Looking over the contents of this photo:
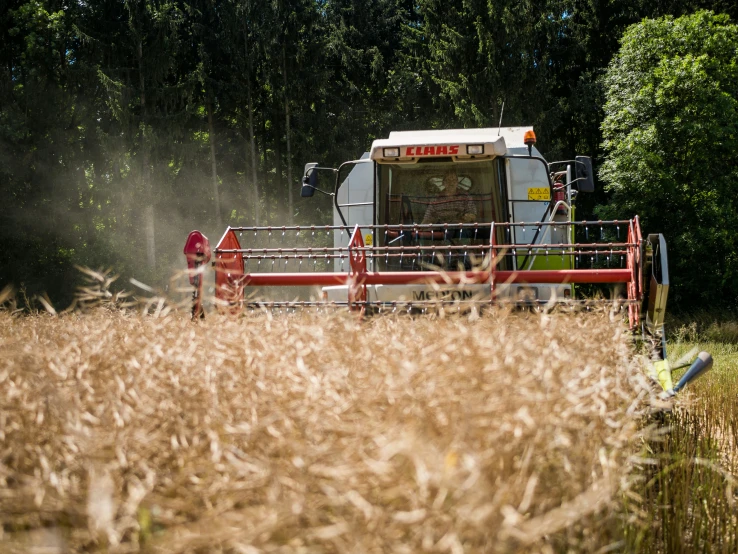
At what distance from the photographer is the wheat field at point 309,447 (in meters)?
1.70

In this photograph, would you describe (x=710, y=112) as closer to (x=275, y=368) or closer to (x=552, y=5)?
(x=552, y=5)

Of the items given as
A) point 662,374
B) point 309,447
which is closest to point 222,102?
point 662,374

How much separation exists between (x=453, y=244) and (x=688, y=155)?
1337 centimetres

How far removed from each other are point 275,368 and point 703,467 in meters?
2.93

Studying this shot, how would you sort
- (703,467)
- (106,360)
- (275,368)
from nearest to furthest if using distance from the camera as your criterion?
1. (275,368)
2. (106,360)
3. (703,467)

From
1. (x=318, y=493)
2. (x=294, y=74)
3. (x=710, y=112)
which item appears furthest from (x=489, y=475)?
(x=294, y=74)

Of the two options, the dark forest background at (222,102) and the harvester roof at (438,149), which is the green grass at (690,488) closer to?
the harvester roof at (438,149)

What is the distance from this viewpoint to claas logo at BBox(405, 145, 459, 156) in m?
6.75

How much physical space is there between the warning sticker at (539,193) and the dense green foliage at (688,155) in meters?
10.9

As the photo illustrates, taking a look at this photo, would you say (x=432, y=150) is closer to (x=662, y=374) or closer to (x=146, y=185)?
(x=662, y=374)

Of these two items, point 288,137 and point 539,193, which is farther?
point 288,137

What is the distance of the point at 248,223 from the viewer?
85.6 ft

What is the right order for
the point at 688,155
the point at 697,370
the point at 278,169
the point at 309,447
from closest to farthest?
the point at 309,447, the point at 697,370, the point at 688,155, the point at 278,169

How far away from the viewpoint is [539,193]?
8078mm
